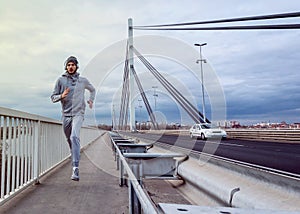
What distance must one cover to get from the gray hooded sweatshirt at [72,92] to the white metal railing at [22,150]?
1.83ft

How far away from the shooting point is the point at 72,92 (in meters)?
5.54

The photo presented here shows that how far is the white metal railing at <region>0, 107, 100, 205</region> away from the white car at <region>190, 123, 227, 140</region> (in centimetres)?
2065

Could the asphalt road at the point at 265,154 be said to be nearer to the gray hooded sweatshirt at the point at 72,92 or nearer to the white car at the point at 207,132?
the gray hooded sweatshirt at the point at 72,92

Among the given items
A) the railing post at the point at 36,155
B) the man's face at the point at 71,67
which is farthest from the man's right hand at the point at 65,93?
the railing post at the point at 36,155

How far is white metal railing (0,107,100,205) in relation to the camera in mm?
4133

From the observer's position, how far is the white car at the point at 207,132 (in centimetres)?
2628

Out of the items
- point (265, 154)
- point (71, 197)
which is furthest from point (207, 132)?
point (71, 197)

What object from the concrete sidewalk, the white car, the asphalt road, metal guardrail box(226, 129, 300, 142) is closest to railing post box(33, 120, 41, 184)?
the concrete sidewalk

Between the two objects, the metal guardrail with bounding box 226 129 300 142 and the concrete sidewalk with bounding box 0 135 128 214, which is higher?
the metal guardrail with bounding box 226 129 300 142

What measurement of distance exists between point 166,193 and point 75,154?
2.00 meters

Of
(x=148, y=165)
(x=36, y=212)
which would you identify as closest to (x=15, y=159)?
(x=36, y=212)

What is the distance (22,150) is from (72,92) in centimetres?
126

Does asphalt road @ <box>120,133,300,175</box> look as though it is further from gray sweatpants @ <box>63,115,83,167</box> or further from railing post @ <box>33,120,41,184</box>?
railing post @ <box>33,120,41,184</box>

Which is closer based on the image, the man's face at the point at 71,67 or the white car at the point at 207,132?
the man's face at the point at 71,67
